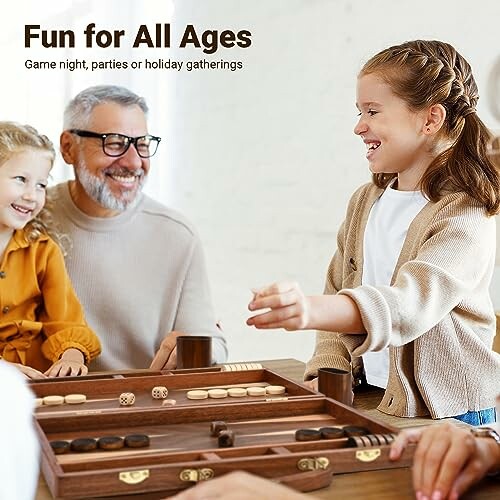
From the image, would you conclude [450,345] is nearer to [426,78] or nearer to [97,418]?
[426,78]

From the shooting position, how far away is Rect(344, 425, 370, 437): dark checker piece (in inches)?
60.9

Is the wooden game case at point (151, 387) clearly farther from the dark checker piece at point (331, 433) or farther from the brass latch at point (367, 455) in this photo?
the brass latch at point (367, 455)

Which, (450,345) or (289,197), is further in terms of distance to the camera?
(289,197)

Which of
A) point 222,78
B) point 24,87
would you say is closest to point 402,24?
point 222,78

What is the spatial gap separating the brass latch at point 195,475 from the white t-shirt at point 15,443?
591 millimetres

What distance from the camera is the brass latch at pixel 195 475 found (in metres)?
1.33

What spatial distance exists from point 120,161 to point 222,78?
1.37m

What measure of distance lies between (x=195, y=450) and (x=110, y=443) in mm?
147

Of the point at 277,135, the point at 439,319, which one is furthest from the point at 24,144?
the point at 277,135

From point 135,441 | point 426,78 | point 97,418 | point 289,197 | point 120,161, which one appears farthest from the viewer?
point 289,197

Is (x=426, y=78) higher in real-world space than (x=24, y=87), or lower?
lower

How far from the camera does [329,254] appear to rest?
4727 mm

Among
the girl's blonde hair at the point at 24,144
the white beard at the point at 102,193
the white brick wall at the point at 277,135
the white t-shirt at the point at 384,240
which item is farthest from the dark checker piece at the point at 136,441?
the white brick wall at the point at 277,135

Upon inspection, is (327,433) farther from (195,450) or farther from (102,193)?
(102,193)
